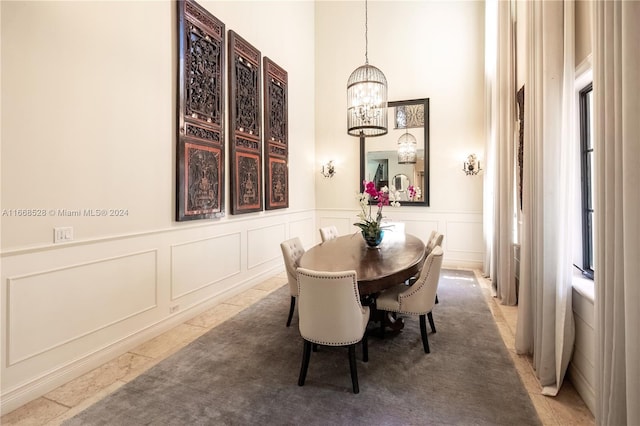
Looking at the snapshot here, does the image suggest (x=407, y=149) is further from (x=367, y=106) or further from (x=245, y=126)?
(x=245, y=126)

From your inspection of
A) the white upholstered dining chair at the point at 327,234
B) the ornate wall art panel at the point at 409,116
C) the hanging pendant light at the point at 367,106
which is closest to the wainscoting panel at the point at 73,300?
the white upholstered dining chair at the point at 327,234

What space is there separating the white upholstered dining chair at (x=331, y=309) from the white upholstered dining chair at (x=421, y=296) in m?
0.57

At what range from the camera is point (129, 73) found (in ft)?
8.72

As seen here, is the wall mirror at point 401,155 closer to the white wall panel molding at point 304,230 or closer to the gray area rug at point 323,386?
the white wall panel molding at point 304,230

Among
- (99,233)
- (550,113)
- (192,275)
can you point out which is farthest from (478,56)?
(99,233)

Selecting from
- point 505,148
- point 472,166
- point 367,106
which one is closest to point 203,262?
point 367,106

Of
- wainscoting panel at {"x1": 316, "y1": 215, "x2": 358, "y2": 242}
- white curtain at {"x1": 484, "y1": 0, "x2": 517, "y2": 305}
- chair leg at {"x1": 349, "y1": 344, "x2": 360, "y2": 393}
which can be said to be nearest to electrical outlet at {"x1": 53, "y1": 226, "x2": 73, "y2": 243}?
chair leg at {"x1": 349, "y1": 344, "x2": 360, "y2": 393}

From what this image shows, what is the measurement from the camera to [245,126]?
13.9ft

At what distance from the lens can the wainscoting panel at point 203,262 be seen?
10.5ft

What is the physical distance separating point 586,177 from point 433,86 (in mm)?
4003

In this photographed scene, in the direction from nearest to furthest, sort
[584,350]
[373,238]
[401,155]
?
1. [584,350]
2. [373,238]
3. [401,155]

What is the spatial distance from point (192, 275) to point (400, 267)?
2336 mm

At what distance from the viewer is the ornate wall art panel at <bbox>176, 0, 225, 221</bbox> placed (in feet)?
10.3

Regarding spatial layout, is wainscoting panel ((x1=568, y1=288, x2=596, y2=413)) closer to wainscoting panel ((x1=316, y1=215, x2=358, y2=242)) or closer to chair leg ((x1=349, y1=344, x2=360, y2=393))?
chair leg ((x1=349, y1=344, x2=360, y2=393))
